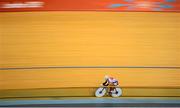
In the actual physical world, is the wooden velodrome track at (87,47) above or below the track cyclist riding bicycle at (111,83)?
above

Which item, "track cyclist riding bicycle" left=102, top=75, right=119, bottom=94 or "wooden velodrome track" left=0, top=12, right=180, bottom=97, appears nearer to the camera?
"track cyclist riding bicycle" left=102, top=75, right=119, bottom=94

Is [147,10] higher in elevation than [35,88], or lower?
higher

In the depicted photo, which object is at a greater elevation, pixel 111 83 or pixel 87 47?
pixel 87 47

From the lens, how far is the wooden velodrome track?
9.81 m

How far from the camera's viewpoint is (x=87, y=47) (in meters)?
9.98

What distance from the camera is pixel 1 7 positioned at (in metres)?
9.77

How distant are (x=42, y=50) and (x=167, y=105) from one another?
3306mm

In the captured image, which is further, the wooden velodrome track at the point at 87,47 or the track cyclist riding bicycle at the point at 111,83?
the wooden velodrome track at the point at 87,47

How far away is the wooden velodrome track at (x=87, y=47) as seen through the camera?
9.81 meters

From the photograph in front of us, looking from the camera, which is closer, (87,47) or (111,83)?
(111,83)

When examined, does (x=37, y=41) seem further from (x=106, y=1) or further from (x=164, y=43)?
(x=164, y=43)

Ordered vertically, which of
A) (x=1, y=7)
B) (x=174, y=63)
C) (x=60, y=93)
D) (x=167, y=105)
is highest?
(x=1, y=7)

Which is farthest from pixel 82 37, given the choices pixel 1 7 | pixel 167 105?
pixel 167 105

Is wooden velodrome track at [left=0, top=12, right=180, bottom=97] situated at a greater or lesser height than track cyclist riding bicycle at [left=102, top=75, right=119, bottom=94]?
greater
